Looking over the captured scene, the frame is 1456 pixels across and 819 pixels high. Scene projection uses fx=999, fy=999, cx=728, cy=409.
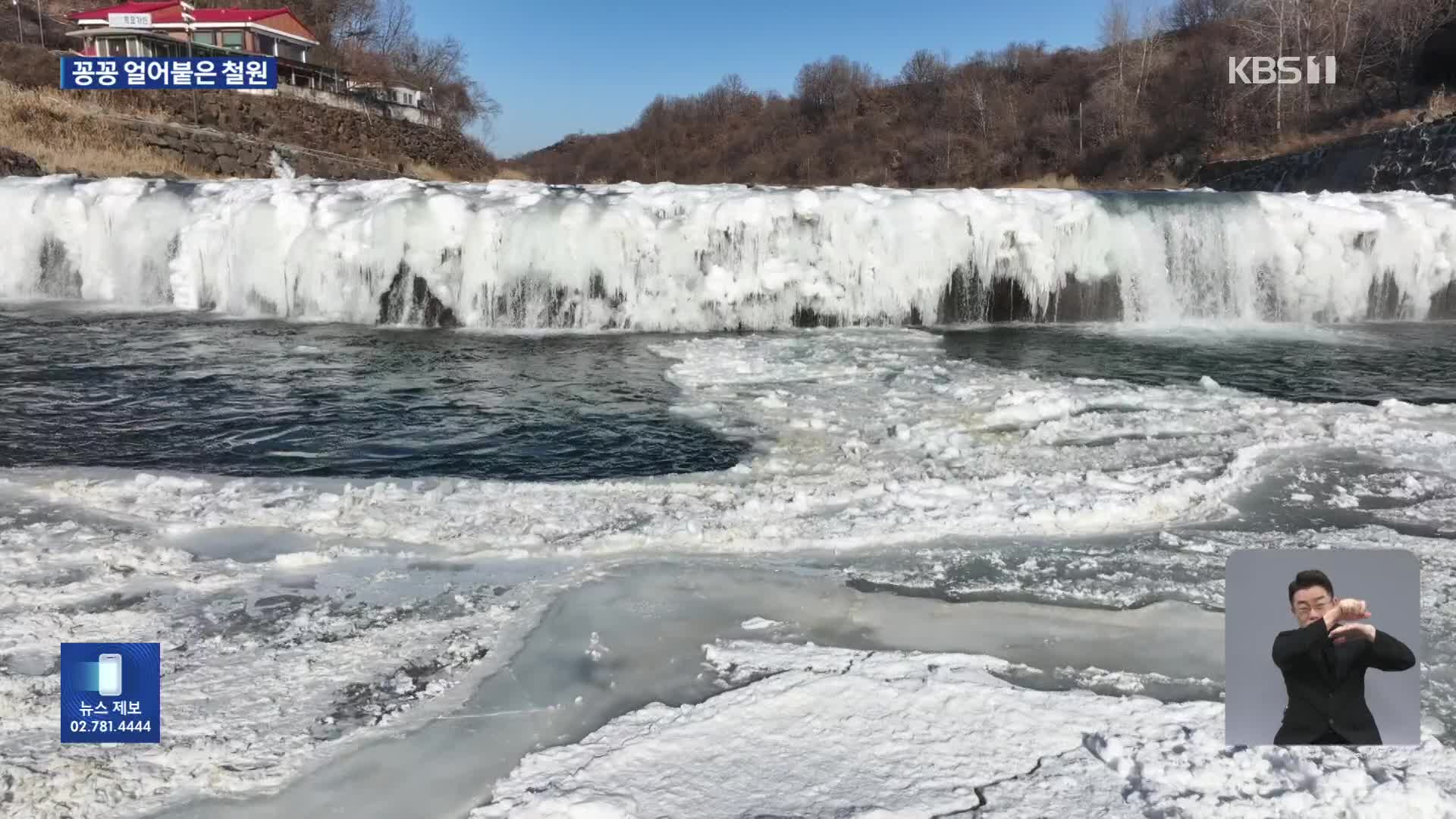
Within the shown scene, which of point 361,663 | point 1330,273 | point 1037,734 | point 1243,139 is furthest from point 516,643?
point 1243,139

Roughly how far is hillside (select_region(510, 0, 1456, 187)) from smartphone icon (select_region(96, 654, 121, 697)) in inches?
908

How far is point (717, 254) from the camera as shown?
9.43 m

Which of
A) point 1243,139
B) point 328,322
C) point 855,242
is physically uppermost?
point 1243,139

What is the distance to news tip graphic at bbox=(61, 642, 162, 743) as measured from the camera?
208 cm

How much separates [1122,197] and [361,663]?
31.4 ft

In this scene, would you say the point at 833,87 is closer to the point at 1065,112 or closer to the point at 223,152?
the point at 1065,112

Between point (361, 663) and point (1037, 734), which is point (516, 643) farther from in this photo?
point (1037, 734)

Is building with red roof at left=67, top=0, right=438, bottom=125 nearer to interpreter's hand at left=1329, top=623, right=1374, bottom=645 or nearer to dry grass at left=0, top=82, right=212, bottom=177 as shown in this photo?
dry grass at left=0, top=82, right=212, bottom=177

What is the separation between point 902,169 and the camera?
154ft

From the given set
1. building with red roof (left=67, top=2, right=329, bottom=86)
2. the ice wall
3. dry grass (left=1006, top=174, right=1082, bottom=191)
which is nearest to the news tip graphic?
the ice wall

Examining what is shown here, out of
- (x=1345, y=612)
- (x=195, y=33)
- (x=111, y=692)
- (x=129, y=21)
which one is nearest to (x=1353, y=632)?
(x=1345, y=612)

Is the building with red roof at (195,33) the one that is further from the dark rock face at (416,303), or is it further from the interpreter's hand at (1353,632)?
the interpreter's hand at (1353,632)

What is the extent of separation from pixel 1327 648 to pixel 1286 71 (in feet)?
106

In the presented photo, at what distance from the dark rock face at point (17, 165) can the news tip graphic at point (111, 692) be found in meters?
14.1
